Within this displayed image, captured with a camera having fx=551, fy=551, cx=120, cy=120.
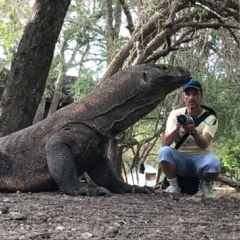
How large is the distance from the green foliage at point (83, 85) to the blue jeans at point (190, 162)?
16.0 feet

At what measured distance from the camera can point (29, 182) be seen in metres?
4.82

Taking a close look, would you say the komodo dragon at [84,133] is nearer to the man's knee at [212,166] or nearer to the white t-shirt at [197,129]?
the white t-shirt at [197,129]

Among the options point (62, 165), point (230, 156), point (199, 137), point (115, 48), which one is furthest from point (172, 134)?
point (230, 156)

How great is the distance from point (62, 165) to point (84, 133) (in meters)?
0.35

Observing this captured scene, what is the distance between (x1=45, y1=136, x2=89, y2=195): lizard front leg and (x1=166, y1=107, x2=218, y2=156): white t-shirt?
1.13m

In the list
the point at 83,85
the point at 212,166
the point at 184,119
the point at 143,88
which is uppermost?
the point at 83,85

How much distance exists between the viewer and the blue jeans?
5.12m

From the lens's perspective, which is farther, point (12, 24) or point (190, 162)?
point (12, 24)

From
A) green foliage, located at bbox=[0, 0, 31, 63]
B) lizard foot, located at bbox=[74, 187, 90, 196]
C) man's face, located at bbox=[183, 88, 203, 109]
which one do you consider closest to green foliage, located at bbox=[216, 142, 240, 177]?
green foliage, located at bbox=[0, 0, 31, 63]

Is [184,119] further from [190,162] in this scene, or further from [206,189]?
[206,189]

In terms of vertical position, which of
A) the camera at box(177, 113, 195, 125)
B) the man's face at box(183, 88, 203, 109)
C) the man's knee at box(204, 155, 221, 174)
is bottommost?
the man's knee at box(204, 155, 221, 174)

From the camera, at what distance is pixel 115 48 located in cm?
882

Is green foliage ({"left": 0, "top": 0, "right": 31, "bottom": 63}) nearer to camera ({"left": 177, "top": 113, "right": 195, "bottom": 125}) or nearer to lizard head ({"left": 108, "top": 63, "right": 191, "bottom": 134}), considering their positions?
lizard head ({"left": 108, "top": 63, "right": 191, "bottom": 134})

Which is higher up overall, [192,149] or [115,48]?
[115,48]
